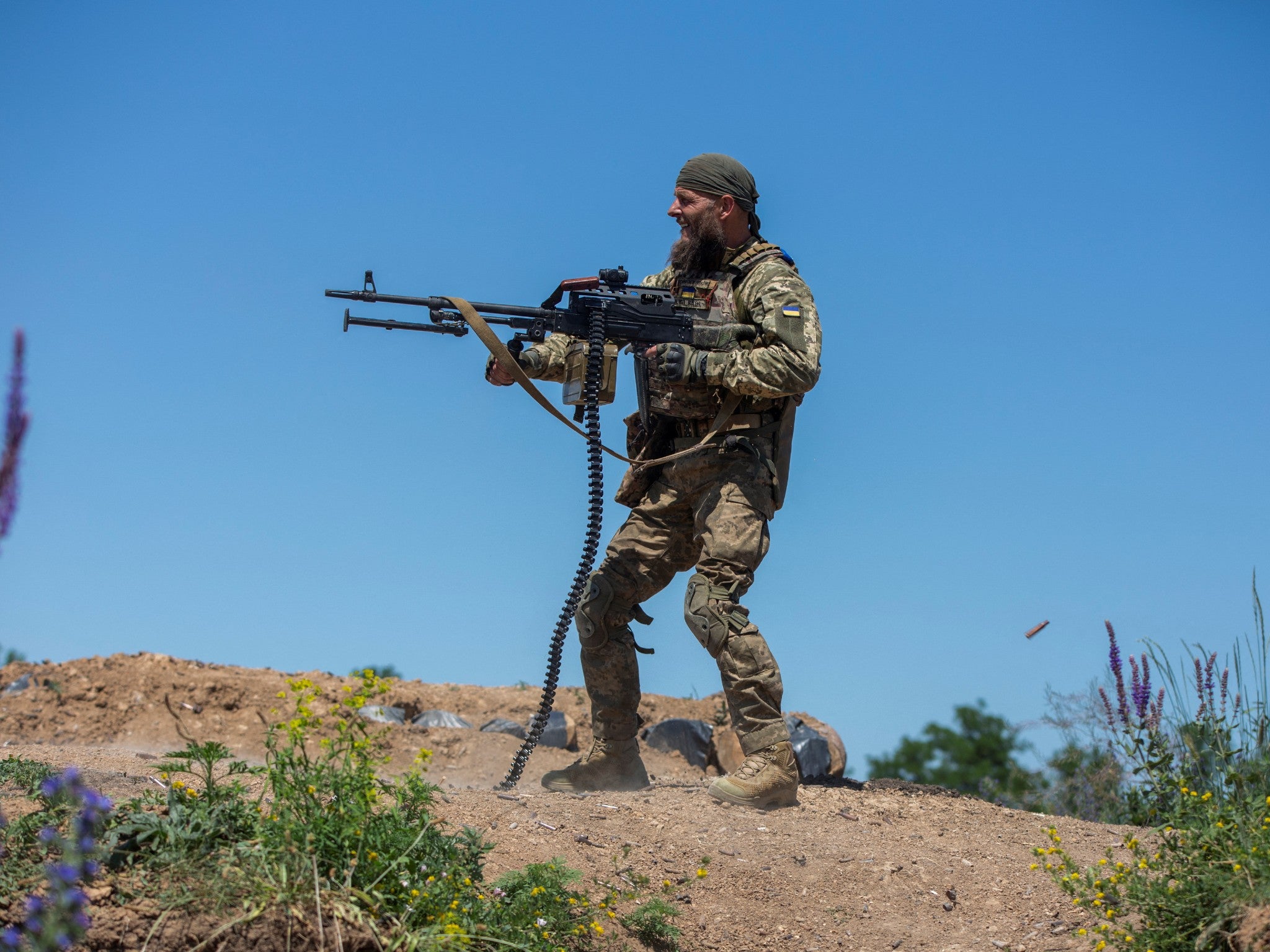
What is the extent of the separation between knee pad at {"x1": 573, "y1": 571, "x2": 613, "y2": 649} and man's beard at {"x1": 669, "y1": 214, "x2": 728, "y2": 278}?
5.42ft

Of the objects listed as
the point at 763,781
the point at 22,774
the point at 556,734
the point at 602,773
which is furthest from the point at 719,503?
the point at 556,734

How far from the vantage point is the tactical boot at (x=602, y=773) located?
241 inches

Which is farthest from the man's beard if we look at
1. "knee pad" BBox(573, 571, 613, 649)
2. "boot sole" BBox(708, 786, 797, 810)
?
"boot sole" BBox(708, 786, 797, 810)

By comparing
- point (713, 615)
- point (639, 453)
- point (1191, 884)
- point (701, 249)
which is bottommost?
point (1191, 884)

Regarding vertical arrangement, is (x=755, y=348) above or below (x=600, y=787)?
above

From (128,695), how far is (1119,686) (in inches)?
273

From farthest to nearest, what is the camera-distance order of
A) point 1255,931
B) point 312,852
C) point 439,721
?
point 439,721, point 1255,931, point 312,852

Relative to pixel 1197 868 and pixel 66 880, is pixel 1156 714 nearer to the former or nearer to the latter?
pixel 1197 868

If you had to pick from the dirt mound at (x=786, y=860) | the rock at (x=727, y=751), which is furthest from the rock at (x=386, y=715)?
the dirt mound at (x=786, y=860)

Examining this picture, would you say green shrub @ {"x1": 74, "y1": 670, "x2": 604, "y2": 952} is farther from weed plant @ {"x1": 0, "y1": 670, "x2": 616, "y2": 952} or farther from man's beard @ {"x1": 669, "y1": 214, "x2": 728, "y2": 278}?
man's beard @ {"x1": 669, "y1": 214, "x2": 728, "y2": 278}

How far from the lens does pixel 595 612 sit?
596 cm

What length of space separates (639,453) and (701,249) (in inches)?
42.8

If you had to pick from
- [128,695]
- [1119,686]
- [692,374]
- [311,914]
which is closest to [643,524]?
[692,374]

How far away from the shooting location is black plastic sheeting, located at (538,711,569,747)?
887 cm
